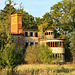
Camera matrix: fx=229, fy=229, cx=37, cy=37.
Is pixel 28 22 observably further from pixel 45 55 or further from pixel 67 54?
pixel 45 55

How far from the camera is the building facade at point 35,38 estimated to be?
5547 cm

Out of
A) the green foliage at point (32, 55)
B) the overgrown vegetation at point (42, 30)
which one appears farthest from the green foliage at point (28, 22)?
the green foliage at point (32, 55)

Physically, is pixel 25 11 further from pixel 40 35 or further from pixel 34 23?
pixel 40 35

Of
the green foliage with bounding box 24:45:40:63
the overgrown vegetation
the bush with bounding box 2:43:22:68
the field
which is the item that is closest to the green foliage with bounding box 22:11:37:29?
the overgrown vegetation

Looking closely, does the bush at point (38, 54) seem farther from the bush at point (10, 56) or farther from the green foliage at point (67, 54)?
the bush at point (10, 56)

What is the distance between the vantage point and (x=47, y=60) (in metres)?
51.9

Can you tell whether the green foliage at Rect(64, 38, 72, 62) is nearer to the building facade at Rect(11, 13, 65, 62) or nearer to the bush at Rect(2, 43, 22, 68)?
the building facade at Rect(11, 13, 65, 62)

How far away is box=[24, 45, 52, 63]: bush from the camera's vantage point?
5184 centimetres

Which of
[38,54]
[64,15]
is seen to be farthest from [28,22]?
[38,54]

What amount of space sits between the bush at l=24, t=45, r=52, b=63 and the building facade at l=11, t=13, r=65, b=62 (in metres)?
2.46

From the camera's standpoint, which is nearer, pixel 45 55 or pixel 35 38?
pixel 45 55

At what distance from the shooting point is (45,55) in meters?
51.7

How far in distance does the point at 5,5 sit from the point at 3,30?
42.3 m

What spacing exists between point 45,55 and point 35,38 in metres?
9.03
